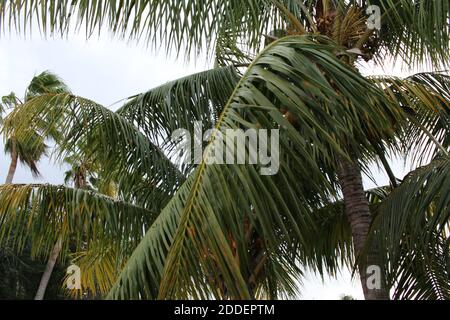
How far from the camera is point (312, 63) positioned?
2.78m

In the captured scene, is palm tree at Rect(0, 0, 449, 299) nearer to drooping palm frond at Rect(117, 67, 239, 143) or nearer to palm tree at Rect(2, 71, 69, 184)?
drooping palm frond at Rect(117, 67, 239, 143)

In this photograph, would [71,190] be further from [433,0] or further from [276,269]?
[433,0]

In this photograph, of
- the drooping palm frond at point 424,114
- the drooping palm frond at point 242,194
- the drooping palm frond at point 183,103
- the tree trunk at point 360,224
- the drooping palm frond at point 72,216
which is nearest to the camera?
the drooping palm frond at point 242,194

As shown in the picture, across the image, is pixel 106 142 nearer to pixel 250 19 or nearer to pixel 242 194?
pixel 250 19

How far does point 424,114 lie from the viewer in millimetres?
5277

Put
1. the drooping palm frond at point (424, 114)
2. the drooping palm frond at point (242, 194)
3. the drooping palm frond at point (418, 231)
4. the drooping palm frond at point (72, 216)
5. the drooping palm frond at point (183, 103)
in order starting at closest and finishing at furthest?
the drooping palm frond at point (242, 194) < the drooping palm frond at point (418, 231) < the drooping palm frond at point (424, 114) < the drooping palm frond at point (72, 216) < the drooping palm frond at point (183, 103)

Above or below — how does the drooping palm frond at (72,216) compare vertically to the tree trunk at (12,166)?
below

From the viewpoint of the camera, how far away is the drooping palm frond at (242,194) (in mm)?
2199

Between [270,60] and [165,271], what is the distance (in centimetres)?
107

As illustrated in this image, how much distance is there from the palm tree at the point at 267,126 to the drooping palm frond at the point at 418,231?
0.14ft

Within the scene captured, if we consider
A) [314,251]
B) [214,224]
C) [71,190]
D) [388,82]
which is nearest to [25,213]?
[71,190]

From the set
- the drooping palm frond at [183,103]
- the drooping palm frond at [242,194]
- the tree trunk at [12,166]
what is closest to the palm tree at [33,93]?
the tree trunk at [12,166]

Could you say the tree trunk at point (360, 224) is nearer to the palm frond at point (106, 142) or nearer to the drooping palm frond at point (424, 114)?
the drooping palm frond at point (424, 114)

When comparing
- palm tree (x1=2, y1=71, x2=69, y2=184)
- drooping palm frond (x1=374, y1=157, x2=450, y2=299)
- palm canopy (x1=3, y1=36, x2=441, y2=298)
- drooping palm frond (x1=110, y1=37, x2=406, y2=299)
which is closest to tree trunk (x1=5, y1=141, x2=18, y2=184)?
palm tree (x1=2, y1=71, x2=69, y2=184)
